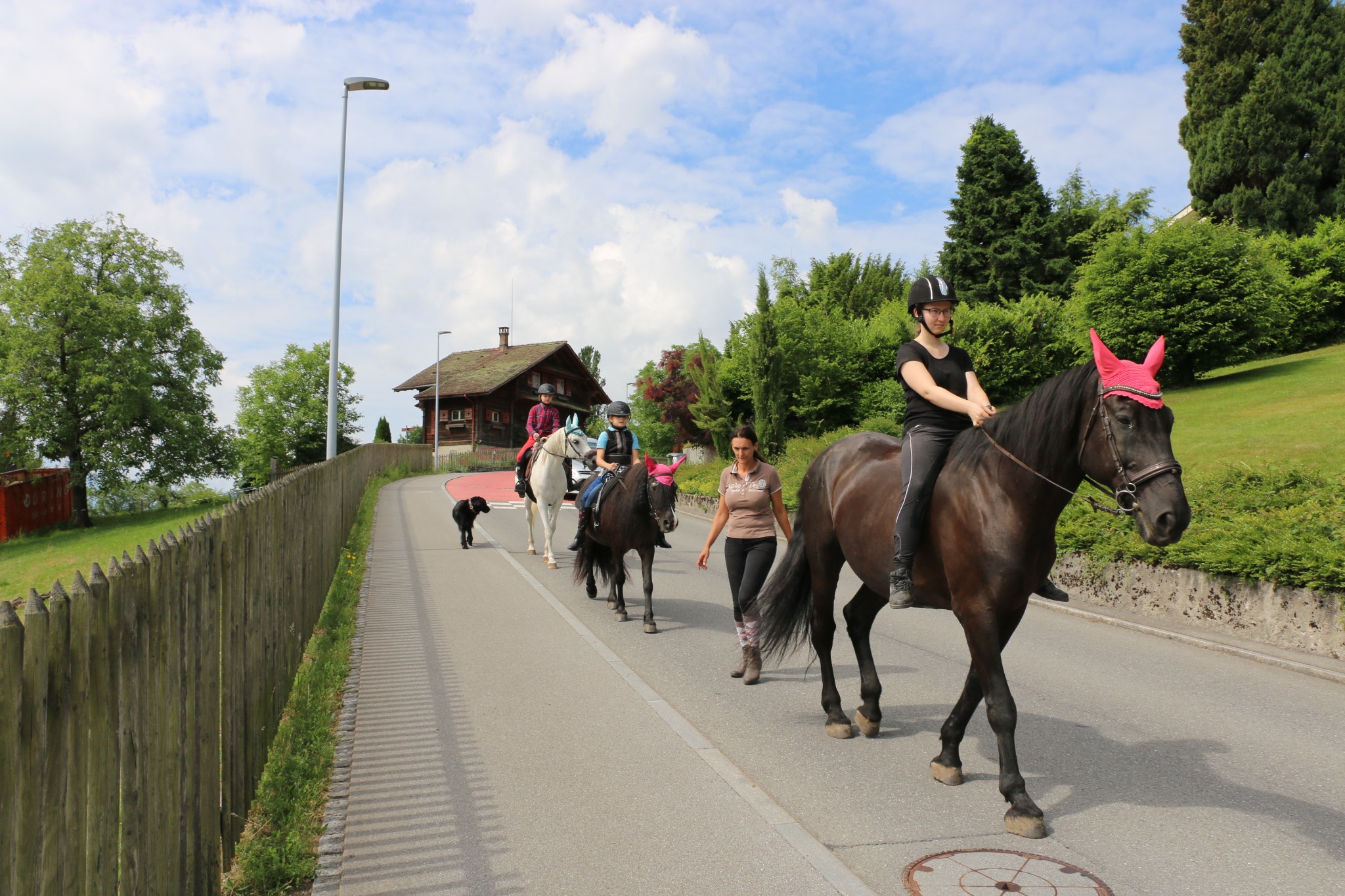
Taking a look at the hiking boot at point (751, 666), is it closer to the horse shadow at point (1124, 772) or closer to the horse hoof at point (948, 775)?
the horse shadow at point (1124, 772)

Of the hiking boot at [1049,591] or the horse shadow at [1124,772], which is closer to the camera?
the horse shadow at [1124,772]

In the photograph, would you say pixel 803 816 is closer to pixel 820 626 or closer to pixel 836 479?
pixel 820 626

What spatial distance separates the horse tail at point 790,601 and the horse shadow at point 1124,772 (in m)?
0.92

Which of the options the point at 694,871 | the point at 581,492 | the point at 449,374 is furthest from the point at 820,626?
the point at 449,374

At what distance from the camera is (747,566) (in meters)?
7.72

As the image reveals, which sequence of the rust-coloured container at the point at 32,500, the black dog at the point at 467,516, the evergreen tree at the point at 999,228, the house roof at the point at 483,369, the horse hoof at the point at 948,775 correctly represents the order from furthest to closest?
the house roof at the point at 483,369, the evergreen tree at the point at 999,228, the rust-coloured container at the point at 32,500, the black dog at the point at 467,516, the horse hoof at the point at 948,775

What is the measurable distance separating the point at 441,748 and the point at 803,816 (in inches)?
94.7

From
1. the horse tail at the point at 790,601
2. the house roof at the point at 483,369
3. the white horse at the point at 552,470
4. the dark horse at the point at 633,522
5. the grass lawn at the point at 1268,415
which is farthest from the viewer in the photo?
the house roof at the point at 483,369

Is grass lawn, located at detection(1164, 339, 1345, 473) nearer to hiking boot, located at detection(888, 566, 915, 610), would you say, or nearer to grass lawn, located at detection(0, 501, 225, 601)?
hiking boot, located at detection(888, 566, 915, 610)

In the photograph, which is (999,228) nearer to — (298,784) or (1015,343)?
(1015,343)

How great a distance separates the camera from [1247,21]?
40.2 m

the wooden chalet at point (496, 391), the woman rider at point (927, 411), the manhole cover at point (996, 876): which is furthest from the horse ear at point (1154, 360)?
the wooden chalet at point (496, 391)

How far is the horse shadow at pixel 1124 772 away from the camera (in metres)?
4.56

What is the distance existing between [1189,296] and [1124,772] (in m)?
26.2
